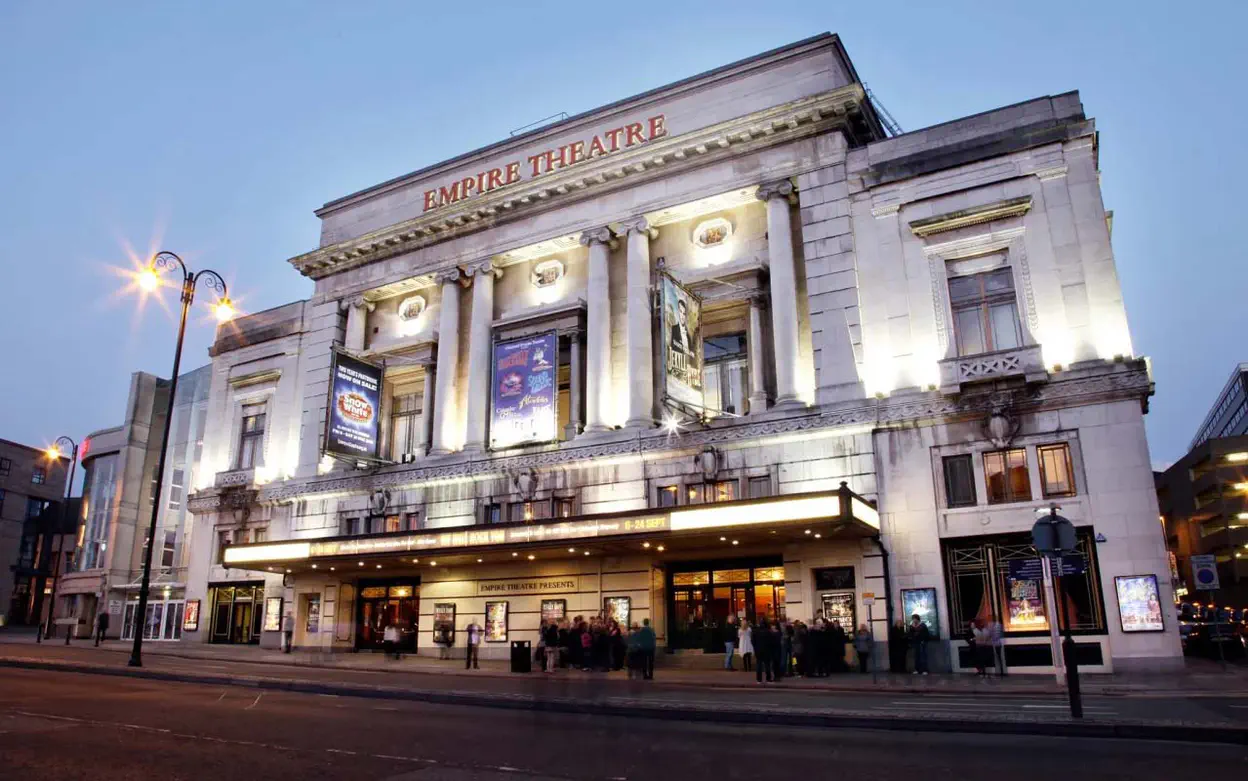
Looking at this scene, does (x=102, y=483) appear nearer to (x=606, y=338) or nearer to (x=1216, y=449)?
(x=606, y=338)

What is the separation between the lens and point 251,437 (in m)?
44.4

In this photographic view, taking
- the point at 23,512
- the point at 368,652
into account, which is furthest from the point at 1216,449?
the point at 23,512

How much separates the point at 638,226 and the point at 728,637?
16425 mm

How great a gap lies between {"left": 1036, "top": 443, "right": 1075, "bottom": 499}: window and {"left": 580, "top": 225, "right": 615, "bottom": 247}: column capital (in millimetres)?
18220

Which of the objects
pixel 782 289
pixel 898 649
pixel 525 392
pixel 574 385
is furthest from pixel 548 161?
pixel 898 649

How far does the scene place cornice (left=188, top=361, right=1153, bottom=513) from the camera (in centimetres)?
2469

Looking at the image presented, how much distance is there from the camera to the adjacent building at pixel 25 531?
249 ft

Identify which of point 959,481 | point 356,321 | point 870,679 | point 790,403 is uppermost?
point 356,321

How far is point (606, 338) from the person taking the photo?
33.7 metres

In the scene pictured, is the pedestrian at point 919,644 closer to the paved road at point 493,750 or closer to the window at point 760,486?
the window at point 760,486

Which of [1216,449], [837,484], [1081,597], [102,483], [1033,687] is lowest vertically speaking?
[1033,687]

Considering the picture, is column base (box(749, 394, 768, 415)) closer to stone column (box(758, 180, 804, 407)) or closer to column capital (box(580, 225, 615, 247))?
stone column (box(758, 180, 804, 407))

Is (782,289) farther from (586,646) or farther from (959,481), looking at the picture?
(586,646)

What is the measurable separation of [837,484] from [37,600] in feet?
274
